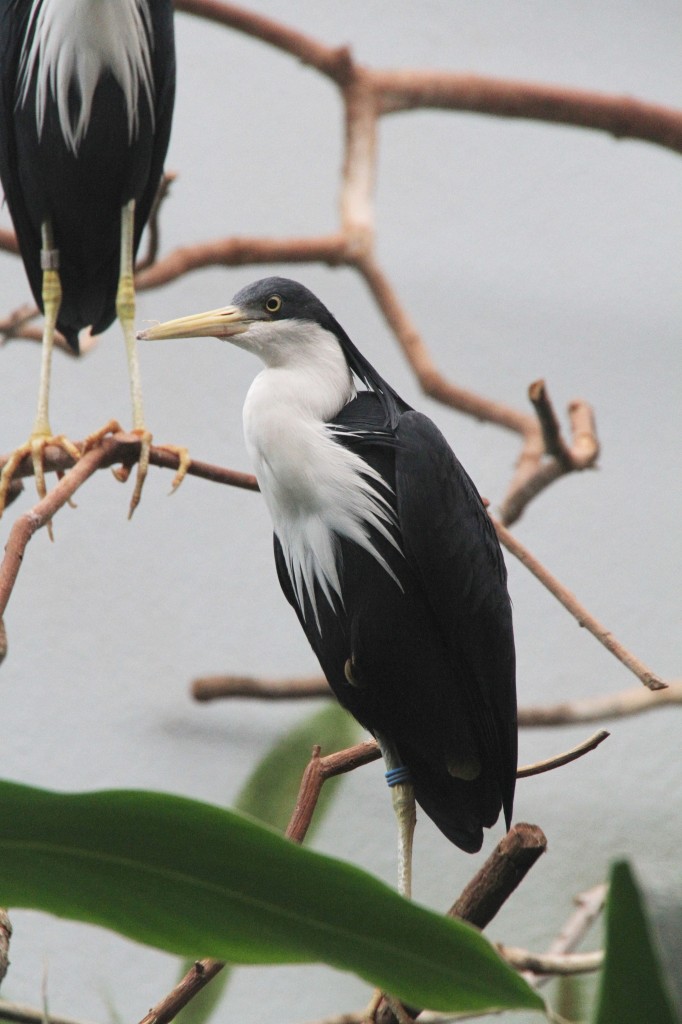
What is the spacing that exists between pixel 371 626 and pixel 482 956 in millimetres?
339

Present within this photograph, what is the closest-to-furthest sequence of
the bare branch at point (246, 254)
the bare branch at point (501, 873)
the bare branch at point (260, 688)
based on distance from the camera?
the bare branch at point (501, 873), the bare branch at point (246, 254), the bare branch at point (260, 688)

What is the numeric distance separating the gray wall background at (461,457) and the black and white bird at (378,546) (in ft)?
4.10

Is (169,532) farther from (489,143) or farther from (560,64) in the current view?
(560,64)

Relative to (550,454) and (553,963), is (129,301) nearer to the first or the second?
(550,454)

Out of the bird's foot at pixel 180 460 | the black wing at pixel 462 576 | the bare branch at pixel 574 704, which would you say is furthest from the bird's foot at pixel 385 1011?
the bare branch at pixel 574 704

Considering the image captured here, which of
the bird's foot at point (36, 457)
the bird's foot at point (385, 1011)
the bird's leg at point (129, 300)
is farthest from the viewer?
the bird's leg at point (129, 300)

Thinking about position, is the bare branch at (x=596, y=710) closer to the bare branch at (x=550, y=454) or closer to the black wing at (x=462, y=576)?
the bare branch at (x=550, y=454)

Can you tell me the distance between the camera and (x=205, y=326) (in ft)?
2.55

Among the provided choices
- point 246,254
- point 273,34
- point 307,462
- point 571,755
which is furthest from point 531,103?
point 571,755

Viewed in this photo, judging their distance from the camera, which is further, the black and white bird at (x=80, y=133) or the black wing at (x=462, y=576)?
the black and white bird at (x=80, y=133)

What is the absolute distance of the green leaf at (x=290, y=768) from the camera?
1763 mm

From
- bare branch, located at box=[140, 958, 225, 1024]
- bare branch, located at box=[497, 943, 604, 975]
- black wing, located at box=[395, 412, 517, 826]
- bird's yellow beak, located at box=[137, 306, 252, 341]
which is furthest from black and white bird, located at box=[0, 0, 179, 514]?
bare branch, located at box=[497, 943, 604, 975]

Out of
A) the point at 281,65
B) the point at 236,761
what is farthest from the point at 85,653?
the point at 281,65

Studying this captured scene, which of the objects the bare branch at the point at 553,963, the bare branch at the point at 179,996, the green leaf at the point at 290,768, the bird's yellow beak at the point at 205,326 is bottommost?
the green leaf at the point at 290,768
